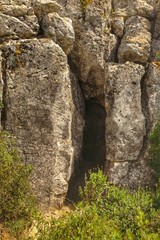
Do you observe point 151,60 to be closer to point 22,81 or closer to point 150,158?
point 150,158

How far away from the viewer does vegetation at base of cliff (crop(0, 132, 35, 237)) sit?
16.6m

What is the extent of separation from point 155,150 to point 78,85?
31.7 ft

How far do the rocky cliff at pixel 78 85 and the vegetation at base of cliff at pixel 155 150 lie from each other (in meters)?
1.02

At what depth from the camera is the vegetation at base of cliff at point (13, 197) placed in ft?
54.3

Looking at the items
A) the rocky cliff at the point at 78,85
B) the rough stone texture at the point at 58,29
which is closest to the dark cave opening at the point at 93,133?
the rocky cliff at the point at 78,85

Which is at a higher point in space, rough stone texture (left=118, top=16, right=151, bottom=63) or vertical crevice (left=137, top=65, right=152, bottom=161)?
rough stone texture (left=118, top=16, right=151, bottom=63)

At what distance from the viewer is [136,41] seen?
96.0 ft

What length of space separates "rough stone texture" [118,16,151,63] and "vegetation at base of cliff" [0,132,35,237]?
16194mm

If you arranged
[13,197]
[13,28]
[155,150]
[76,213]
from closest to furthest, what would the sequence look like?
[76,213], [13,197], [13,28], [155,150]

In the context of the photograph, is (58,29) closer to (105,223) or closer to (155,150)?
(155,150)

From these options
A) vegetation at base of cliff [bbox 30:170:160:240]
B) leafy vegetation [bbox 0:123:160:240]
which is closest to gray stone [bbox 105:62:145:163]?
leafy vegetation [bbox 0:123:160:240]

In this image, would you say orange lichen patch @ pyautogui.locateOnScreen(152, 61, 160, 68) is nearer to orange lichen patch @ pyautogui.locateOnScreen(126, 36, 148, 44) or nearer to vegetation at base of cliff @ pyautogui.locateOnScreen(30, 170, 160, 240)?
orange lichen patch @ pyautogui.locateOnScreen(126, 36, 148, 44)

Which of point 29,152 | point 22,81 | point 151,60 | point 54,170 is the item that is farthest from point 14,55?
point 151,60

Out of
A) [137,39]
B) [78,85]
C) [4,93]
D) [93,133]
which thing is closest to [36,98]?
[4,93]
